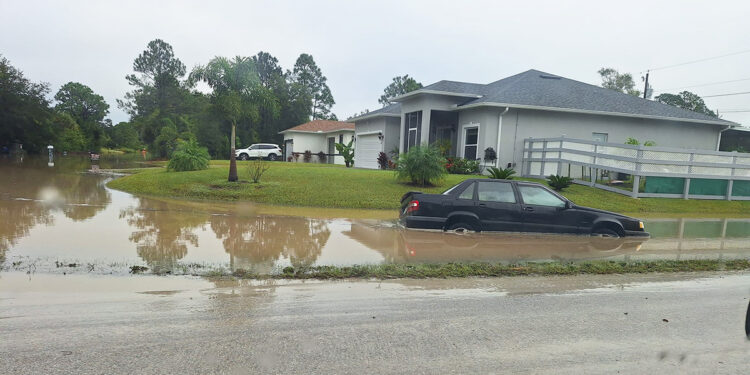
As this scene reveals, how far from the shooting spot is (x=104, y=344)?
3.78m

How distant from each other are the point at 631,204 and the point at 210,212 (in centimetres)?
1380

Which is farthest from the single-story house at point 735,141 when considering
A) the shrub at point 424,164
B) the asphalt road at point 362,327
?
the asphalt road at point 362,327

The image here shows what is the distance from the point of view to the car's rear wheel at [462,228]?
32.6ft

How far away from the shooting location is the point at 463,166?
21.2 m

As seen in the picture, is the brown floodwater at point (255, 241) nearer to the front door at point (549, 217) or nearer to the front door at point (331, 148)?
the front door at point (549, 217)

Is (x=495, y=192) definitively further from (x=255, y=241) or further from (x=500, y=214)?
(x=255, y=241)

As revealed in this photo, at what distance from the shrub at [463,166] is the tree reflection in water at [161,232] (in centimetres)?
1245

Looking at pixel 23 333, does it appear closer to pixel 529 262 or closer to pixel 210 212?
pixel 529 262

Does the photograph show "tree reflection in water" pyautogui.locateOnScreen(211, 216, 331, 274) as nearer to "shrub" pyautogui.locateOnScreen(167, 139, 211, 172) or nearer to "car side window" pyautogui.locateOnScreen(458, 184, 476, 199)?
"car side window" pyautogui.locateOnScreen(458, 184, 476, 199)

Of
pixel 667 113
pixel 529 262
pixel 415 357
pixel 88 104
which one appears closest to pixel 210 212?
pixel 529 262

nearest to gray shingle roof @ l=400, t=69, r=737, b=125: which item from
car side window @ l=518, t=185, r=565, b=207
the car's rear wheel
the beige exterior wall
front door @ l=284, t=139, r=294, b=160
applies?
car side window @ l=518, t=185, r=565, b=207

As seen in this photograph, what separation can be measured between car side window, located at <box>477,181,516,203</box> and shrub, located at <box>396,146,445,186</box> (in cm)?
619

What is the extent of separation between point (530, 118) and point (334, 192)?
11076 millimetres

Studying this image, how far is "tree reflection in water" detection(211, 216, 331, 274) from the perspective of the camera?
7.19 meters
